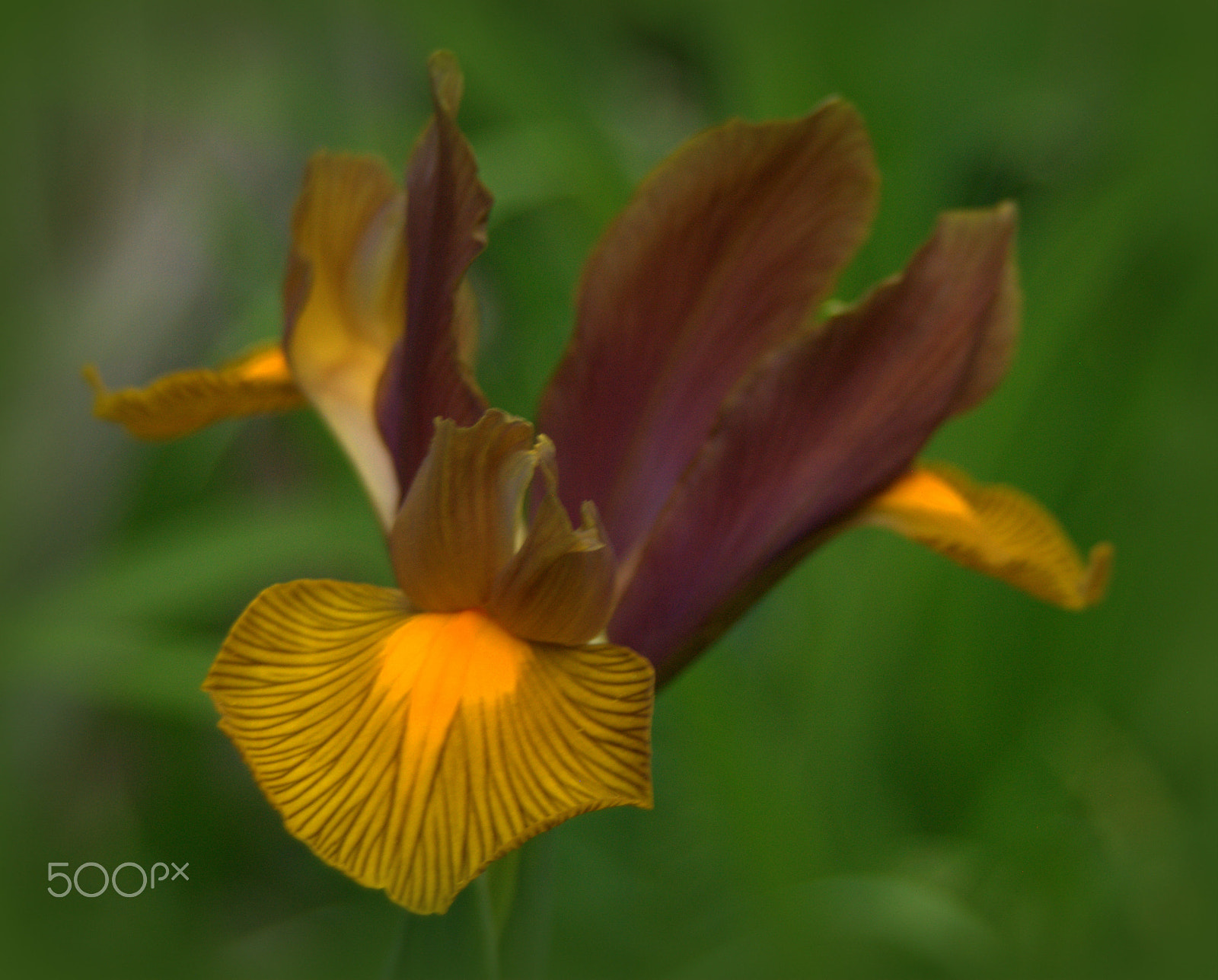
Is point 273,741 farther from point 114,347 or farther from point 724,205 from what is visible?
point 114,347

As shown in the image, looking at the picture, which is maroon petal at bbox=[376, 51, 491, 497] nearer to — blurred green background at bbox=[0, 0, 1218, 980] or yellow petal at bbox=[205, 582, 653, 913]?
yellow petal at bbox=[205, 582, 653, 913]

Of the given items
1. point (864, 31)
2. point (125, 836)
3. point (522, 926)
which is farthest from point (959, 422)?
point (125, 836)

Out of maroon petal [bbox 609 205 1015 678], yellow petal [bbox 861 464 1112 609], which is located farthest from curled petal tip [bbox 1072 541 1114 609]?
maroon petal [bbox 609 205 1015 678]

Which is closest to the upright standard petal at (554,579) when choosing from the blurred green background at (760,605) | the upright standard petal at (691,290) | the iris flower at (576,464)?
the iris flower at (576,464)

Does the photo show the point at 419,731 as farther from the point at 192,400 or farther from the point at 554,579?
the point at 192,400

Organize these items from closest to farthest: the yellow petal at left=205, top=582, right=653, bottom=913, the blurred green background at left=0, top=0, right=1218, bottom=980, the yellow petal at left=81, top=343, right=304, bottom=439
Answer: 1. the yellow petal at left=205, top=582, right=653, bottom=913
2. the yellow petal at left=81, top=343, right=304, bottom=439
3. the blurred green background at left=0, top=0, right=1218, bottom=980

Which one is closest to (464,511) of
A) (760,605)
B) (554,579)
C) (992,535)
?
(554,579)

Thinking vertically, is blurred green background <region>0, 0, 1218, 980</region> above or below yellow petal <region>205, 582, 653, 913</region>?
below

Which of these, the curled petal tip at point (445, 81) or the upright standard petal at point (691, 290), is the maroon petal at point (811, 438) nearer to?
the upright standard petal at point (691, 290)
